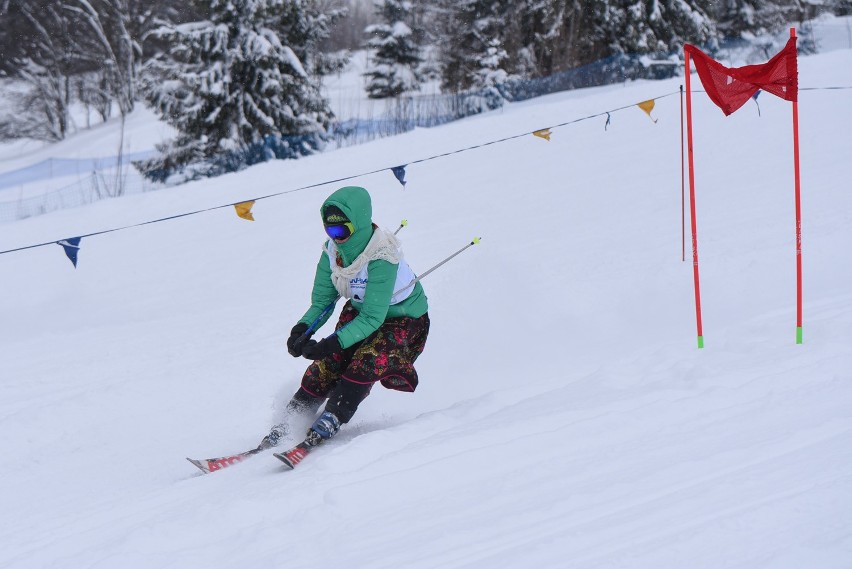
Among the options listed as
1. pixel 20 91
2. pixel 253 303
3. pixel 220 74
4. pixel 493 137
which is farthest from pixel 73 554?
pixel 20 91

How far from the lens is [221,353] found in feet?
23.6

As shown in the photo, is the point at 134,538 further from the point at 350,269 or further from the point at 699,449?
the point at 699,449

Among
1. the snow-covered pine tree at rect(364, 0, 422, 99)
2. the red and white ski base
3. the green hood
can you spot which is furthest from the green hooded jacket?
the snow-covered pine tree at rect(364, 0, 422, 99)

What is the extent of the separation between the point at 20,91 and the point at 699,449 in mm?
36970

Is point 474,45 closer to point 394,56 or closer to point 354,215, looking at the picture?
point 394,56

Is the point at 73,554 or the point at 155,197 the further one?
the point at 155,197

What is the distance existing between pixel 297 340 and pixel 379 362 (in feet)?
1.66

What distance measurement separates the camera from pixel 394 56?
3033cm

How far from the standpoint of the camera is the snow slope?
9.61 feet

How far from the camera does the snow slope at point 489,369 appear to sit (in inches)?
115

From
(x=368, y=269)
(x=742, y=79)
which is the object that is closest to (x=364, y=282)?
(x=368, y=269)

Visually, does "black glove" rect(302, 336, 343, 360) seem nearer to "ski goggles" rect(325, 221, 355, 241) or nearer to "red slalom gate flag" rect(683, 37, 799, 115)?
"ski goggles" rect(325, 221, 355, 241)

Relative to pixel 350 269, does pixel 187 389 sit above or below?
below

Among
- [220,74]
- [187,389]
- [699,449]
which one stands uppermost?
[220,74]
